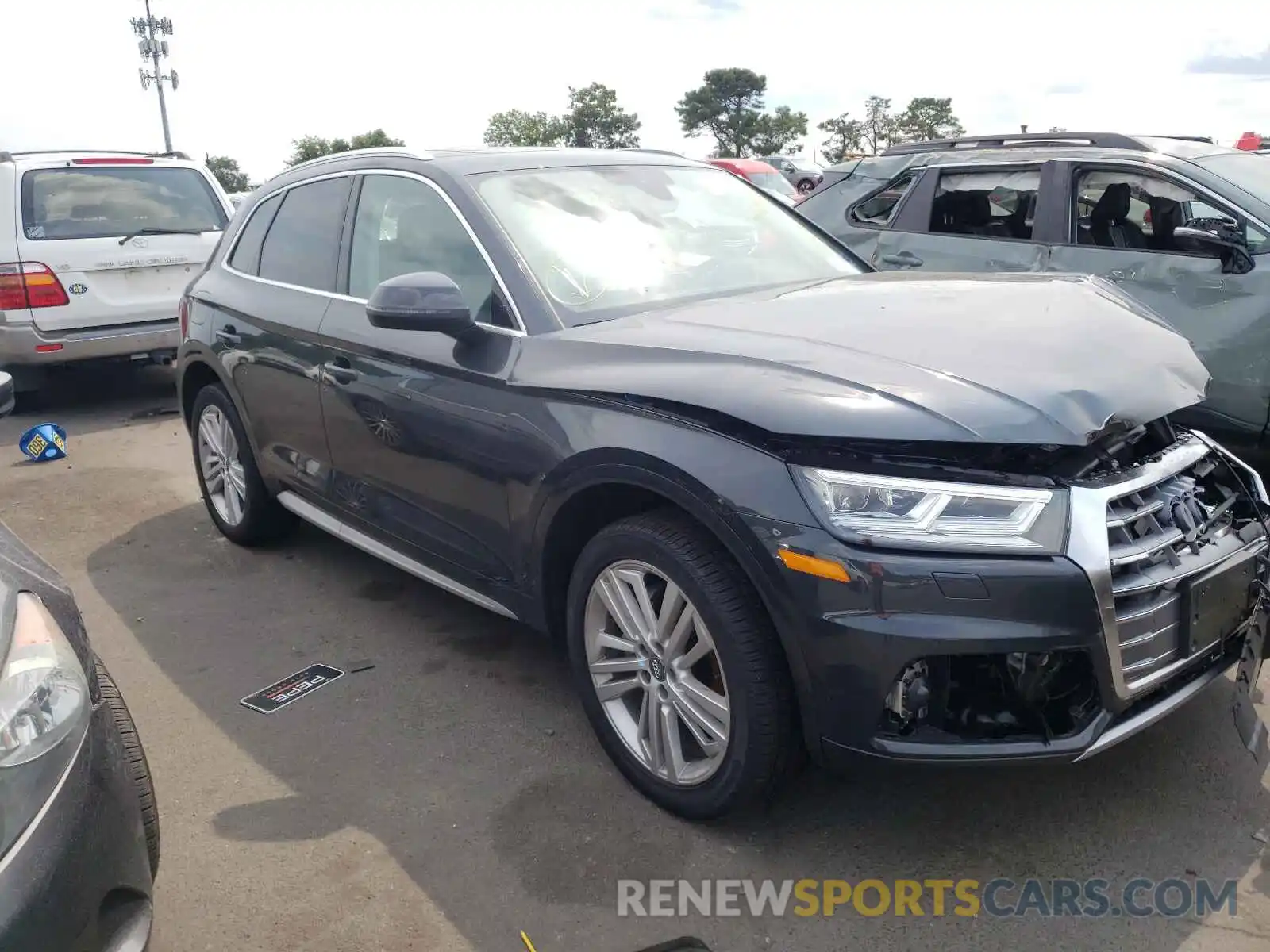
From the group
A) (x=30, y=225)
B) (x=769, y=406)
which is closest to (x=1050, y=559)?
(x=769, y=406)

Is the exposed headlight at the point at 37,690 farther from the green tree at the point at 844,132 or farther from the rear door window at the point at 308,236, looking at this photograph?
the green tree at the point at 844,132

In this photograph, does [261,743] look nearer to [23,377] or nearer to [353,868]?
[353,868]

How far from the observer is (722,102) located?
96.6m

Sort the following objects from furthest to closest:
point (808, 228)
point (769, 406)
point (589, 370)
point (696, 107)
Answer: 1. point (696, 107)
2. point (808, 228)
3. point (589, 370)
4. point (769, 406)

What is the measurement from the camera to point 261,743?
3350 millimetres

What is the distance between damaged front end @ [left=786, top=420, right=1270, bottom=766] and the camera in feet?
7.44

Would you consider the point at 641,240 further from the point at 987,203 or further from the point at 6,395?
the point at 987,203

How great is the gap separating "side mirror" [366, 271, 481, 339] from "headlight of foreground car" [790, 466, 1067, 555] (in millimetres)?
1249

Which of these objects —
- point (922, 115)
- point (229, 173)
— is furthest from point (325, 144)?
point (922, 115)

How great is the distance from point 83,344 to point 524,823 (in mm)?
6421

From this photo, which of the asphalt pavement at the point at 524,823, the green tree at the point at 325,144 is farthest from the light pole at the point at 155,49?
the asphalt pavement at the point at 524,823

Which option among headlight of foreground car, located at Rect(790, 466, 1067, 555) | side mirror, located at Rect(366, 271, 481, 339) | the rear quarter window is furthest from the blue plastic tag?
headlight of foreground car, located at Rect(790, 466, 1067, 555)

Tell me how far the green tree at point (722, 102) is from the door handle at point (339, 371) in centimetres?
9438

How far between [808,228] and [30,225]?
6.10 metres
